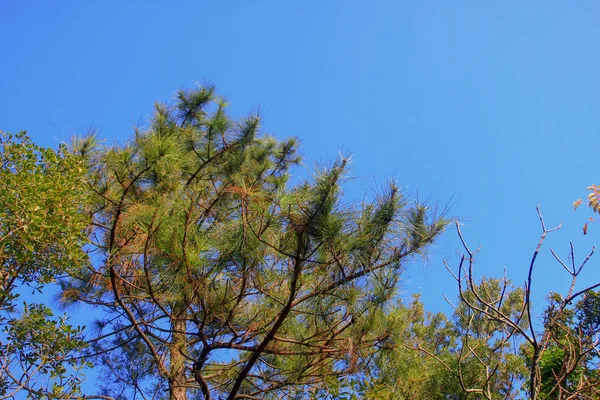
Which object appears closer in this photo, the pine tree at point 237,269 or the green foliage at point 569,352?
the green foliage at point 569,352

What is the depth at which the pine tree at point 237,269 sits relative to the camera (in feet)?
9.57

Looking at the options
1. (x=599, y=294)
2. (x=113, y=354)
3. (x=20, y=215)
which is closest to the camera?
(x=20, y=215)

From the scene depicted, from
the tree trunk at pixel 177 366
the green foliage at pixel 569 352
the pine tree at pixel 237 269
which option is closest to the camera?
the green foliage at pixel 569 352

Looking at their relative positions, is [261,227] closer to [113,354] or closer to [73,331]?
[73,331]

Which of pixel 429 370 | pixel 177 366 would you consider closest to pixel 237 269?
pixel 177 366

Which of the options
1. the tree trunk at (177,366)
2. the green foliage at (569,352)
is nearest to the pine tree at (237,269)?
the tree trunk at (177,366)

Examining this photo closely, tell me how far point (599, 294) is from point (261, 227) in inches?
223

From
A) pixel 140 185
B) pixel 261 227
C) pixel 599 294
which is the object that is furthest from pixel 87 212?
pixel 599 294

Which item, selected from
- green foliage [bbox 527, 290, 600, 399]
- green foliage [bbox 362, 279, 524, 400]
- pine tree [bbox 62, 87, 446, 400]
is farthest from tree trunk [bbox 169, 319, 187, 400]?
green foliage [bbox 527, 290, 600, 399]

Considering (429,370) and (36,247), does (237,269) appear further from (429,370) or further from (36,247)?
(429,370)

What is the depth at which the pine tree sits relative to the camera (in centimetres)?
292

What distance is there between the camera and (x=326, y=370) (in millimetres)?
3789

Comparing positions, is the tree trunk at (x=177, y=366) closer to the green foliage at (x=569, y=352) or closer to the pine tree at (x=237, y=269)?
the pine tree at (x=237, y=269)

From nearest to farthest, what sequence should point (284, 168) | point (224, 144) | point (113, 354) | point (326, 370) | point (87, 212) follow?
point (326, 370) < point (87, 212) < point (113, 354) < point (224, 144) < point (284, 168)
